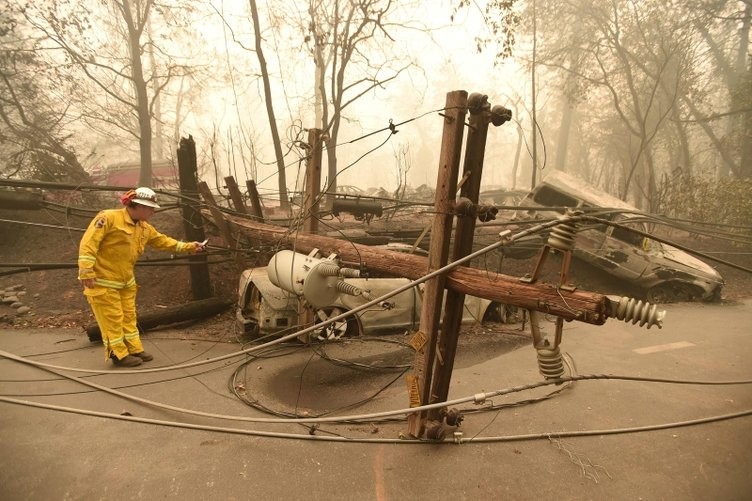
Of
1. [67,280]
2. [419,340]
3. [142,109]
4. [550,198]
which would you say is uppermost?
[142,109]

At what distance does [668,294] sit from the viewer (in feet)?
32.8

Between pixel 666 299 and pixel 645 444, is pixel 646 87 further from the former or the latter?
pixel 645 444

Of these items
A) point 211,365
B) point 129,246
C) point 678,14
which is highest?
point 678,14

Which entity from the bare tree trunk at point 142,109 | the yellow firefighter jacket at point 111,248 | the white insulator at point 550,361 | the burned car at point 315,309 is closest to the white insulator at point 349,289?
the burned car at point 315,309

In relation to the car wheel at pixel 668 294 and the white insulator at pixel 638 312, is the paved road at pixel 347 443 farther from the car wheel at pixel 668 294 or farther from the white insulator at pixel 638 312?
the car wheel at pixel 668 294

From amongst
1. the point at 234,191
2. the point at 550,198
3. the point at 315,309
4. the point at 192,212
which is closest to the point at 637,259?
the point at 550,198

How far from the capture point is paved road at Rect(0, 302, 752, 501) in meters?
3.21

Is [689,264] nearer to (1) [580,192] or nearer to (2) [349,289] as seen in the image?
(1) [580,192]

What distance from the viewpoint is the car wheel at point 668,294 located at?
32.8ft

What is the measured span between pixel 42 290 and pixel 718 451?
34.1 ft

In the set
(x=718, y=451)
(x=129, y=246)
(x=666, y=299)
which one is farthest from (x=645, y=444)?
(x=666, y=299)

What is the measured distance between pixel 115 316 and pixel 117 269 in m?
0.57

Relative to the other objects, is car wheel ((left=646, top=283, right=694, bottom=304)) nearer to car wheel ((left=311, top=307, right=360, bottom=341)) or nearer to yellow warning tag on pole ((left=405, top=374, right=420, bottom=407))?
car wheel ((left=311, top=307, right=360, bottom=341))

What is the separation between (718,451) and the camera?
12.7ft
